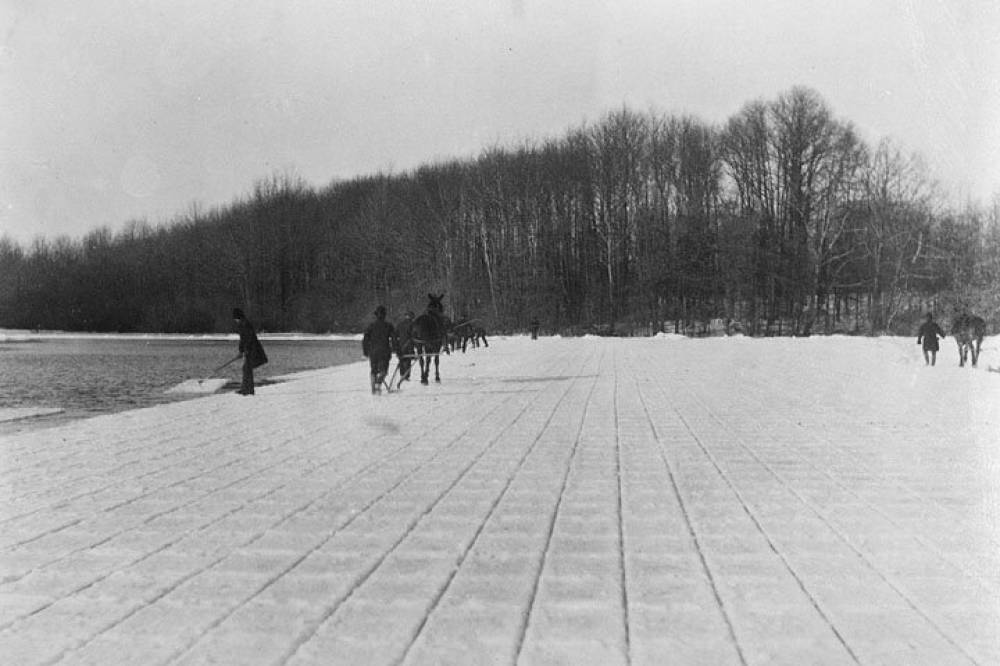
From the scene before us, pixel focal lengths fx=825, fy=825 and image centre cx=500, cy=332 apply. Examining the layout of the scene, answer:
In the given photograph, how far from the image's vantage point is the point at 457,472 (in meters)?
6.73

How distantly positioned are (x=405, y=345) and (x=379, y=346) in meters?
2.64

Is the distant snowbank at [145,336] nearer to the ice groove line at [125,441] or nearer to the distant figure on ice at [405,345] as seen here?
the distant figure on ice at [405,345]

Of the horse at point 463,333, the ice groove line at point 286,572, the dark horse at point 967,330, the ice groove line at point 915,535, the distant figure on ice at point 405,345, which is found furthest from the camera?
the horse at point 463,333

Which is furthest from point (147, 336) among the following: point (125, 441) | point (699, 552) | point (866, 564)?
point (866, 564)

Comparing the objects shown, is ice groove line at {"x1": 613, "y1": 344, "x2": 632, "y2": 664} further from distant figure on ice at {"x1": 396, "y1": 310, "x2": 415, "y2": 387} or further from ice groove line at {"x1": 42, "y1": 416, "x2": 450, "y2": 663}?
distant figure on ice at {"x1": 396, "y1": 310, "x2": 415, "y2": 387}

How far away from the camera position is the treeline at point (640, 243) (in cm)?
5053

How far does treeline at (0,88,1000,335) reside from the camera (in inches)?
1989

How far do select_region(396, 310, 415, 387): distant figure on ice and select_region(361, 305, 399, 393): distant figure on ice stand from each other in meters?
0.80

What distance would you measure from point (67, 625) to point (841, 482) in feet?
17.1

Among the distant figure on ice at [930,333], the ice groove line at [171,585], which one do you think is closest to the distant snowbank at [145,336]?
the distant figure on ice at [930,333]

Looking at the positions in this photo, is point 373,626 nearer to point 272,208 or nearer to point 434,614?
point 434,614

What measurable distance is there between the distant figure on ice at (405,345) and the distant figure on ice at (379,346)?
80 centimetres

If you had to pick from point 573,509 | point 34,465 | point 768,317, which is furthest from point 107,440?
point 768,317

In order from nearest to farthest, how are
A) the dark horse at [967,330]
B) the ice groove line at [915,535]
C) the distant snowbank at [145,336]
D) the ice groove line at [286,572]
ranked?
the ice groove line at [286,572] → the ice groove line at [915,535] → the dark horse at [967,330] → the distant snowbank at [145,336]
